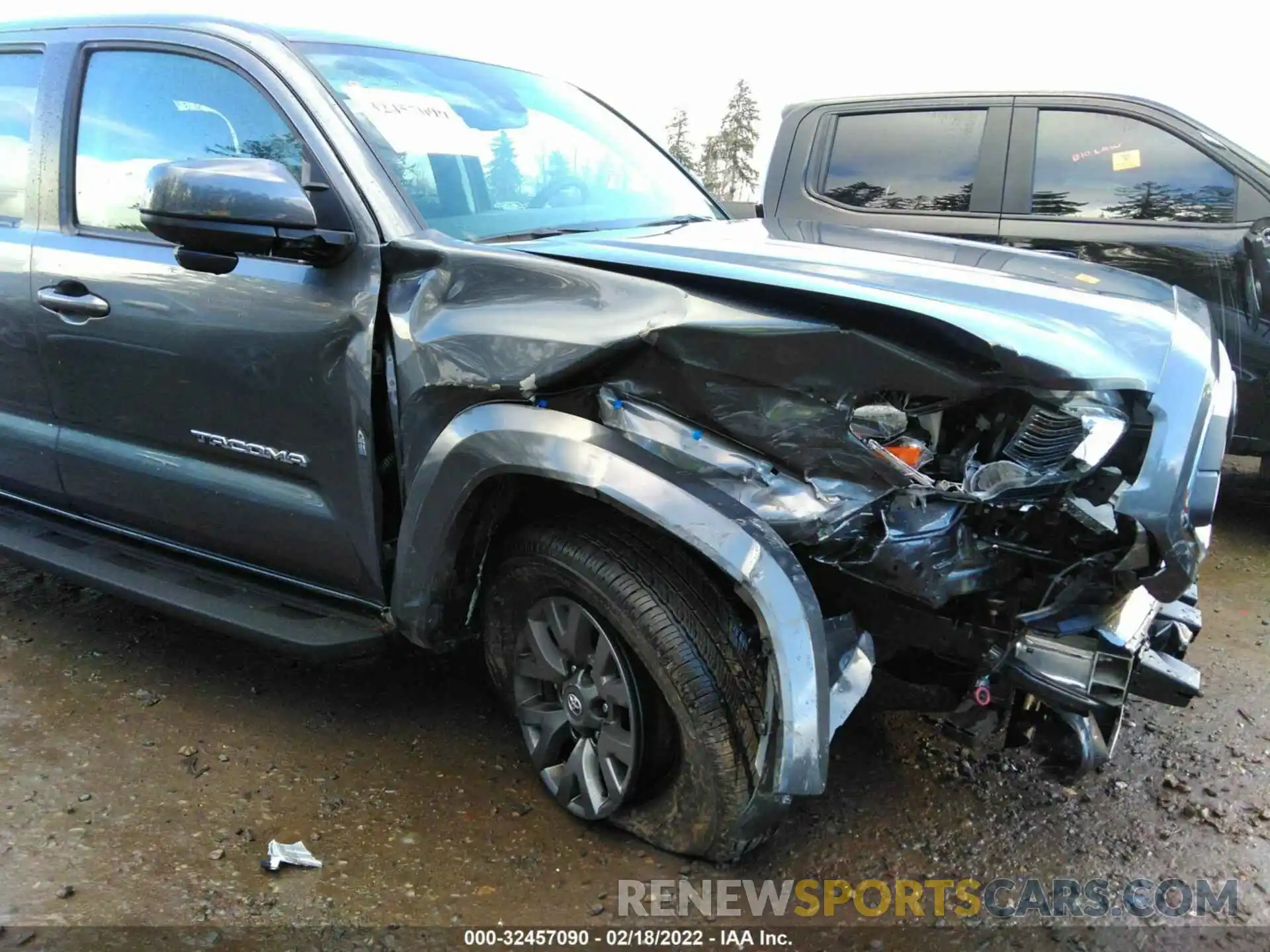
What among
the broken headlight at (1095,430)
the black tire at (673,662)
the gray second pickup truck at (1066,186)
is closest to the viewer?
the broken headlight at (1095,430)

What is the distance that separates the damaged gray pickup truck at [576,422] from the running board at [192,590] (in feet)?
0.05

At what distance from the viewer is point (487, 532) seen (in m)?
2.26

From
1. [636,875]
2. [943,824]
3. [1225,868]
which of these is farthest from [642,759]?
[1225,868]

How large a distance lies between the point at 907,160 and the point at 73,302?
396 cm

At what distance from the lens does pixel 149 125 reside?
2.70m

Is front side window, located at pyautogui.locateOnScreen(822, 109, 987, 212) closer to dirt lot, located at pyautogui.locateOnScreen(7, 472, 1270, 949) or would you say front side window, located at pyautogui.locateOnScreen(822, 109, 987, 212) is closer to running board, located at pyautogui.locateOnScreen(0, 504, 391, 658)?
dirt lot, located at pyautogui.locateOnScreen(7, 472, 1270, 949)

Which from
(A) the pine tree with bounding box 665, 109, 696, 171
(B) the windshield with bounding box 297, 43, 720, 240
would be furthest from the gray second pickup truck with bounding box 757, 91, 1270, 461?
(A) the pine tree with bounding box 665, 109, 696, 171

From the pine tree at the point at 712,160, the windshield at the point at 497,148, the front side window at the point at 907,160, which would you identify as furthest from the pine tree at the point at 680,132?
the windshield at the point at 497,148

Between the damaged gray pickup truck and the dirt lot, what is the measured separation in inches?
9.4

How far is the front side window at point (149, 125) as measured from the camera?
2479 millimetres

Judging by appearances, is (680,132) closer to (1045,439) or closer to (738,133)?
(738,133)

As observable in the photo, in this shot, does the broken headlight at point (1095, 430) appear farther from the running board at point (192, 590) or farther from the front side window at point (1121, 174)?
the front side window at point (1121, 174)

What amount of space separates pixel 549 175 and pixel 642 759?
5.72 ft

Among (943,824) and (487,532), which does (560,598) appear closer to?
(487,532)
